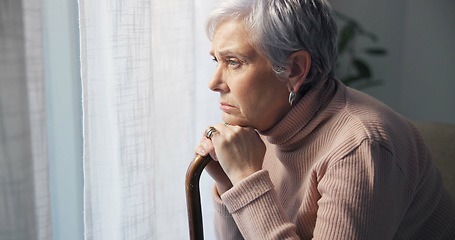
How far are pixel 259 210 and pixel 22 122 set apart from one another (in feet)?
1.77

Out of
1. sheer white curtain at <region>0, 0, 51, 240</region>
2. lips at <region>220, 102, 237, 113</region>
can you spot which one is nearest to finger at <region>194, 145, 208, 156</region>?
lips at <region>220, 102, 237, 113</region>

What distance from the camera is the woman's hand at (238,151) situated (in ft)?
4.06

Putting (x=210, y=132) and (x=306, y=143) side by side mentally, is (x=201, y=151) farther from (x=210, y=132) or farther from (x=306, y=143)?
(x=306, y=143)

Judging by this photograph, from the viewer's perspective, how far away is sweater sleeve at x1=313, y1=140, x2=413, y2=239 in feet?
3.59

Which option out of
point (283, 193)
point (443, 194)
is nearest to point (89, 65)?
point (283, 193)

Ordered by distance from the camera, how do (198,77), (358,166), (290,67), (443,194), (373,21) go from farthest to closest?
(373,21) < (198,77) < (443,194) < (290,67) < (358,166)

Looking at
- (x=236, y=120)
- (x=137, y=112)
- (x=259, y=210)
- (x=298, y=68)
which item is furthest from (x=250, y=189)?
(x=137, y=112)

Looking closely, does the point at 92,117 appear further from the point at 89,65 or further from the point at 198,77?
the point at 198,77

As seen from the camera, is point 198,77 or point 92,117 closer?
point 92,117

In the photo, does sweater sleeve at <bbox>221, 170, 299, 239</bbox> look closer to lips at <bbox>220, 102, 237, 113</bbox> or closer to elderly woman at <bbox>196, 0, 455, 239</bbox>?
elderly woman at <bbox>196, 0, 455, 239</bbox>

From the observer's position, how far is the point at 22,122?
1.29 meters

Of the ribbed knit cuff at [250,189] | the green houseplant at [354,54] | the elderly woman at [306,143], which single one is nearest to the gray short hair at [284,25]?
the elderly woman at [306,143]

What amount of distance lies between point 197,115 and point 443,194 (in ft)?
2.55

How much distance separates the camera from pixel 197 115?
6.05 feet
